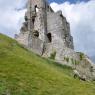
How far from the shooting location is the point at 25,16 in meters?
124

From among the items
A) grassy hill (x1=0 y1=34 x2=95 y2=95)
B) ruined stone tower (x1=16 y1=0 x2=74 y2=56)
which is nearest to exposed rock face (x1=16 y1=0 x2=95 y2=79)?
ruined stone tower (x1=16 y1=0 x2=74 y2=56)

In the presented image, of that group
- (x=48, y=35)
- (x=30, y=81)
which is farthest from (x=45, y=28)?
(x=30, y=81)

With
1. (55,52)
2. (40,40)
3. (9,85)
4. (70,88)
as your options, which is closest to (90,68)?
(55,52)

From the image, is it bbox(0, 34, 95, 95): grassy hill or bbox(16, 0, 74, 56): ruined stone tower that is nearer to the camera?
bbox(0, 34, 95, 95): grassy hill

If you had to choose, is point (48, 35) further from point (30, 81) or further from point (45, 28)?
point (30, 81)

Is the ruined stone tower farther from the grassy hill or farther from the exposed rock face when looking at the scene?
the grassy hill

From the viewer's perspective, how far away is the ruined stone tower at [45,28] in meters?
105

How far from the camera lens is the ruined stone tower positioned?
105 meters

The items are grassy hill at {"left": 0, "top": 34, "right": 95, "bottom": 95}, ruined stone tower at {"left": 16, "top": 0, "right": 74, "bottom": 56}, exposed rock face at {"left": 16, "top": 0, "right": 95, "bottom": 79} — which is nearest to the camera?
grassy hill at {"left": 0, "top": 34, "right": 95, "bottom": 95}

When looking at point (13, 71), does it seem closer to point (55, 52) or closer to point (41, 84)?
point (41, 84)

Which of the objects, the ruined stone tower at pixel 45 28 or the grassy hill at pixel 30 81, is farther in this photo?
the ruined stone tower at pixel 45 28

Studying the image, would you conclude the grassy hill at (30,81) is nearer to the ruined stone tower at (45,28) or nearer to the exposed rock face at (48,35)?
the exposed rock face at (48,35)

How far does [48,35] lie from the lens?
11644 centimetres

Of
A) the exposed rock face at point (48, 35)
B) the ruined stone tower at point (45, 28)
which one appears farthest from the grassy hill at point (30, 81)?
the ruined stone tower at point (45, 28)
